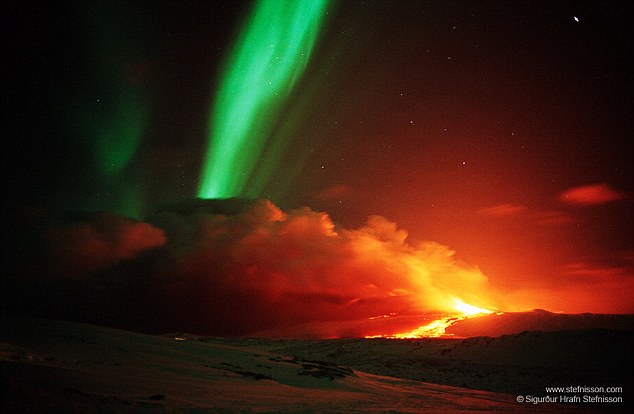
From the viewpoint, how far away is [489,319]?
171 ft

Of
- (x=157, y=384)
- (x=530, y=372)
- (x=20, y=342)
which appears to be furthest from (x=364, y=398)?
(x=530, y=372)

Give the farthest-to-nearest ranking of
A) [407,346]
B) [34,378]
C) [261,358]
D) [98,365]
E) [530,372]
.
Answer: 1. [407,346]
2. [530,372]
3. [261,358]
4. [98,365]
5. [34,378]

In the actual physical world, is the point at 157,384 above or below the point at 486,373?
above

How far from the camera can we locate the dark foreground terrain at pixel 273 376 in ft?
32.6

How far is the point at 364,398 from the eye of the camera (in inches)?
575

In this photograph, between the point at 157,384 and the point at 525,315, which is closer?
the point at 157,384

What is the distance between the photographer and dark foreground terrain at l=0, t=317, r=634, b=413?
392 inches

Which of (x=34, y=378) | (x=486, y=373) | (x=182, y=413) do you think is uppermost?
(x=34, y=378)

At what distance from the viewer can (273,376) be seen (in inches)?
669

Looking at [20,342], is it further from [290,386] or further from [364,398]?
[364,398]

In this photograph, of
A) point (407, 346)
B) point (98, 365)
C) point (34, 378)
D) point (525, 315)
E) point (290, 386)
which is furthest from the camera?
point (525, 315)

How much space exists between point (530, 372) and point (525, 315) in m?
30.7

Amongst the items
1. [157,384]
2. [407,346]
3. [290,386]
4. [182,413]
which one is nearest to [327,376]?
[290,386]

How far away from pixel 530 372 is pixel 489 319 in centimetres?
3073
